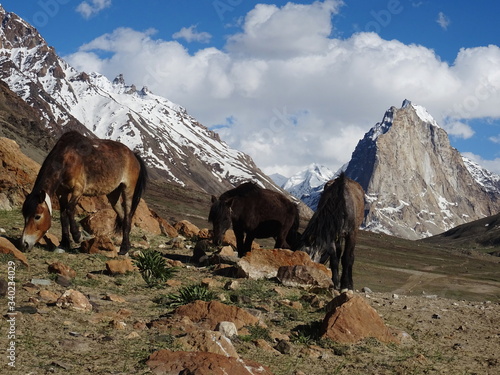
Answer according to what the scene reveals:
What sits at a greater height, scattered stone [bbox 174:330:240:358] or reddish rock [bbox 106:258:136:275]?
reddish rock [bbox 106:258:136:275]

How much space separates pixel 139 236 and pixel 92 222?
2.71 m

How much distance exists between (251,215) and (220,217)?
1254 millimetres

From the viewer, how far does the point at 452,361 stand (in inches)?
348

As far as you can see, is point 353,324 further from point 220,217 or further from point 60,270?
point 220,217

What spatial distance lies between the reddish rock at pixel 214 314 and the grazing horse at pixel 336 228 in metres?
5.24

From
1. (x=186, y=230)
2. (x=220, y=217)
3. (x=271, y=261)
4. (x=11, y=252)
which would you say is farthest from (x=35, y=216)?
(x=186, y=230)

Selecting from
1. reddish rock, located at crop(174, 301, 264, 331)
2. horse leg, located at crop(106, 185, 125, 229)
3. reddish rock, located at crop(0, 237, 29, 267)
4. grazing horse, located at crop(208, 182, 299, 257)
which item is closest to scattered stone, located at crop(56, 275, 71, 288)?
reddish rock, located at crop(0, 237, 29, 267)

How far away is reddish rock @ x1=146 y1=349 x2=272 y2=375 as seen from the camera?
21.1 feet

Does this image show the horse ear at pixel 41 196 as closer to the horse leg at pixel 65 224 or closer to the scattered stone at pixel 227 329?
the horse leg at pixel 65 224

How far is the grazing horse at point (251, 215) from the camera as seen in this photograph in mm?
16703

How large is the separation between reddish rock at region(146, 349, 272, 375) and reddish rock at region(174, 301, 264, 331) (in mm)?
1995

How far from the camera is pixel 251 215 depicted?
17.4 meters

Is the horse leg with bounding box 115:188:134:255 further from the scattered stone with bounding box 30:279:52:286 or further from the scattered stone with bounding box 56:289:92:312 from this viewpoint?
the scattered stone with bounding box 56:289:92:312

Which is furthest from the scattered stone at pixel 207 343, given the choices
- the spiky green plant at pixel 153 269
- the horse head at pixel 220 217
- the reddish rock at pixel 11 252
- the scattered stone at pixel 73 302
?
the horse head at pixel 220 217
